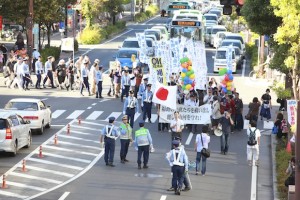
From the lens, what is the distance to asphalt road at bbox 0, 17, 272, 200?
25422mm

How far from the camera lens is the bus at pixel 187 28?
69062 mm

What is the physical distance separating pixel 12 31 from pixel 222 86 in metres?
41.9

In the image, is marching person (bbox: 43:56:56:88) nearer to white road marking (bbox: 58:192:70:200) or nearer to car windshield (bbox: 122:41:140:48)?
car windshield (bbox: 122:41:140:48)

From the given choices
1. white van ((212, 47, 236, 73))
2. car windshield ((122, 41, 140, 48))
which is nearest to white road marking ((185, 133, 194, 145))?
white van ((212, 47, 236, 73))

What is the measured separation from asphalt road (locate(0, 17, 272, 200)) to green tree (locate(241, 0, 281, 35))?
4123mm


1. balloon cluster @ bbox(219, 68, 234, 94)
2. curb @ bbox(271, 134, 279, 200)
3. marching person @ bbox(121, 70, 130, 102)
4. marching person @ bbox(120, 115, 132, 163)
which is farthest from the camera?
marching person @ bbox(121, 70, 130, 102)

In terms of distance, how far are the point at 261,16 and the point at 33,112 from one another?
8.67 metres

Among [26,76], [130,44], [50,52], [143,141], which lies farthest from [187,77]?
[130,44]

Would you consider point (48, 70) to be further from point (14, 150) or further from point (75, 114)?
point (14, 150)

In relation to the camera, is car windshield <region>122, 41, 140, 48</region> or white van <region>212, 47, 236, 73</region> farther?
car windshield <region>122, 41, 140, 48</region>

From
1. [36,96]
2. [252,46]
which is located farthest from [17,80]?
[252,46]

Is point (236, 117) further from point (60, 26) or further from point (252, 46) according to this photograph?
point (60, 26)

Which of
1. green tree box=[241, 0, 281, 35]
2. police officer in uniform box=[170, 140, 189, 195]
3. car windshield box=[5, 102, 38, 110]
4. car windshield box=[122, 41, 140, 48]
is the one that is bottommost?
police officer in uniform box=[170, 140, 189, 195]

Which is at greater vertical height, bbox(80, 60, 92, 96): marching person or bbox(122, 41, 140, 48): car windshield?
bbox(122, 41, 140, 48): car windshield
